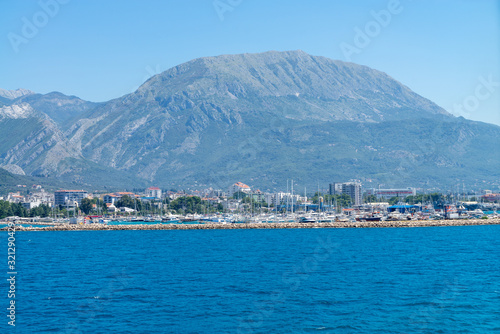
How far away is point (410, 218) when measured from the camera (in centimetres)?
13500

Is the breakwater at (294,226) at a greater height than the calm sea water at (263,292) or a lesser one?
greater

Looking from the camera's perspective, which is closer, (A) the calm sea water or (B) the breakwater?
(A) the calm sea water

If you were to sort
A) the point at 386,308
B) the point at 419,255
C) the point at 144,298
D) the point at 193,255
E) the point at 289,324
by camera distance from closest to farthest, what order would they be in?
the point at 289,324 → the point at 386,308 → the point at 144,298 → the point at 419,255 → the point at 193,255

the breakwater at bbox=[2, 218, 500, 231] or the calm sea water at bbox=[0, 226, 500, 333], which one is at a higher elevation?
the breakwater at bbox=[2, 218, 500, 231]

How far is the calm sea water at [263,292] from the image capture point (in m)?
29.9

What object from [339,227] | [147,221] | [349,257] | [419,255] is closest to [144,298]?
[349,257]

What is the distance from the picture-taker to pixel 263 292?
38062mm

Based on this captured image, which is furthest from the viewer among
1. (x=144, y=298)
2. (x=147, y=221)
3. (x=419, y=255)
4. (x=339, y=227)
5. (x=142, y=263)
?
(x=147, y=221)

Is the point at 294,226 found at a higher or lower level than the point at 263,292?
higher

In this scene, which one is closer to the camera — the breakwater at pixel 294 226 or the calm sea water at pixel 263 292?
the calm sea water at pixel 263 292

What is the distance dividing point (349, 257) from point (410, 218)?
81.3 m

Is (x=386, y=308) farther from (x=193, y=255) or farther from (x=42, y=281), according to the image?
(x=193, y=255)

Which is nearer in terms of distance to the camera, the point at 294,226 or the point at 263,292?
the point at 263,292

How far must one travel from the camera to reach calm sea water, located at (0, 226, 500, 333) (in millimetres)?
29875
